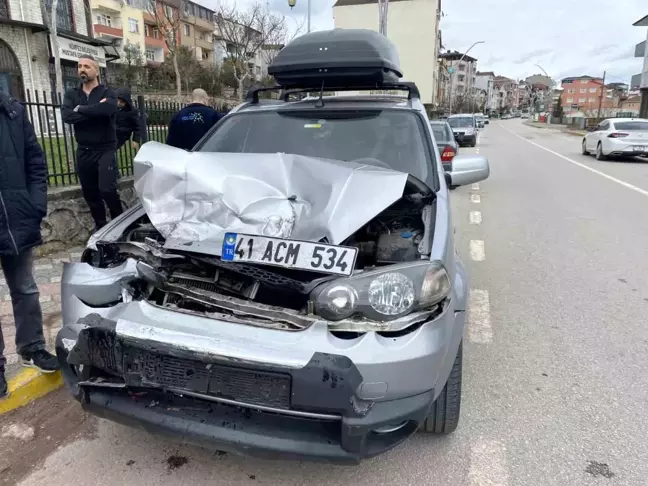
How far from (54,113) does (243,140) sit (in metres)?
3.23

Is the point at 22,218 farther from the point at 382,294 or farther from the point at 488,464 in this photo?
the point at 488,464

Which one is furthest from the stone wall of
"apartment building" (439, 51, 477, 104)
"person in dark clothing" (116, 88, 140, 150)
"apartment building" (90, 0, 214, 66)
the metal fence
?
"apartment building" (439, 51, 477, 104)

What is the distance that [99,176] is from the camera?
5.01 meters

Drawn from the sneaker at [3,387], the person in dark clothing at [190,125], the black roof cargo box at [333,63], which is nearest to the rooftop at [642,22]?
the black roof cargo box at [333,63]

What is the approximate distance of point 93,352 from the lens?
208 centimetres

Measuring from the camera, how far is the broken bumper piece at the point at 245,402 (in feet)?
6.04

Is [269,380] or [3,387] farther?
[3,387]

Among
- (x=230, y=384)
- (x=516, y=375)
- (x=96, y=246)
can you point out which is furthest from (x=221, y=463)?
(x=516, y=375)

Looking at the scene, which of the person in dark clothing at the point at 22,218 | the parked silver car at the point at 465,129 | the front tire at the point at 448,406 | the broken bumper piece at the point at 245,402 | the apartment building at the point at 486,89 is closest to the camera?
the broken bumper piece at the point at 245,402

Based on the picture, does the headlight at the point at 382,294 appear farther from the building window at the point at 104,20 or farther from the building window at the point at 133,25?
the building window at the point at 133,25

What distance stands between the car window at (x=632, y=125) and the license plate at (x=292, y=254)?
60.8 feet

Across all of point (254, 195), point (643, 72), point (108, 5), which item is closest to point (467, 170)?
point (254, 195)

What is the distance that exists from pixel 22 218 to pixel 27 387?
104 centimetres

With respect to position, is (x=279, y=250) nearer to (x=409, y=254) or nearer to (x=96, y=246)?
(x=409, y=254)
